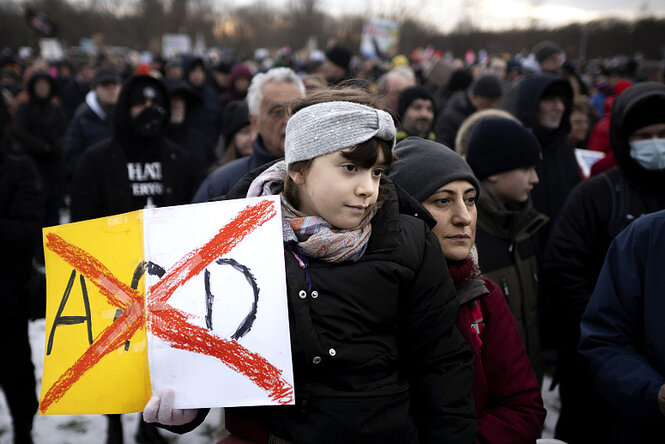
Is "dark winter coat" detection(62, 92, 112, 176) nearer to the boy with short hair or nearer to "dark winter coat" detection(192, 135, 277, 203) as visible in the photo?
"dark winter coat" detection(192, 135, 277, 203)

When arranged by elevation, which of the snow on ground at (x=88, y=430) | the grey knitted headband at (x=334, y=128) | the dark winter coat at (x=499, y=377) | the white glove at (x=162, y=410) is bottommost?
the snow on ground at (x=88, y=430)

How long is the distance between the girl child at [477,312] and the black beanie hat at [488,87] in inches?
163

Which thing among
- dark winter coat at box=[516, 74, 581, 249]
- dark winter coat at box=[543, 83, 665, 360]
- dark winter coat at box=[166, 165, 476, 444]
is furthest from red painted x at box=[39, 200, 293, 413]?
dark winter coat at box=[516, 74, 581, 249]

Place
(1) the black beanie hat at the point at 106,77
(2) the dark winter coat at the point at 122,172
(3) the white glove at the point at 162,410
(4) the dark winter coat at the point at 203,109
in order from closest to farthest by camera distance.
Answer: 1. (3) the white glove at the point at 162,410
2. (2) the dark winter coat at the point at 122,172
3. (1) the black beanie hat at the point at 106,77
4. (4) the dark winter coat at the point at 203,109

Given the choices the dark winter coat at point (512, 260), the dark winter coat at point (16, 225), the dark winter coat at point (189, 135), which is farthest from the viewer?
the dark winter coat at point (189, 135)

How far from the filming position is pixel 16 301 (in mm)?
2795

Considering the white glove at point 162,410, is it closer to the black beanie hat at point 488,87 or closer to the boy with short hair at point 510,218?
the boy with short hair at point 510,218

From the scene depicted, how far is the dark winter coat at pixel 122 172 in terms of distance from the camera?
326 cm

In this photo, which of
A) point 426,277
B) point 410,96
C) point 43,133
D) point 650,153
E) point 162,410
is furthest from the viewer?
point 43,133

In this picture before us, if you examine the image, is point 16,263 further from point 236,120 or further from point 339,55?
point 339,55

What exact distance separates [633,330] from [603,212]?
103cm

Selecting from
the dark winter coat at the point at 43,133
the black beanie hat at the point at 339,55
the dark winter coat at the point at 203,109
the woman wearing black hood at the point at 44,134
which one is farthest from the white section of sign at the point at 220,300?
the dark winter coat at the point at 43,133

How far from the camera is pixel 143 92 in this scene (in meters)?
3.48

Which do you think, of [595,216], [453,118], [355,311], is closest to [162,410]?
[355,311]
